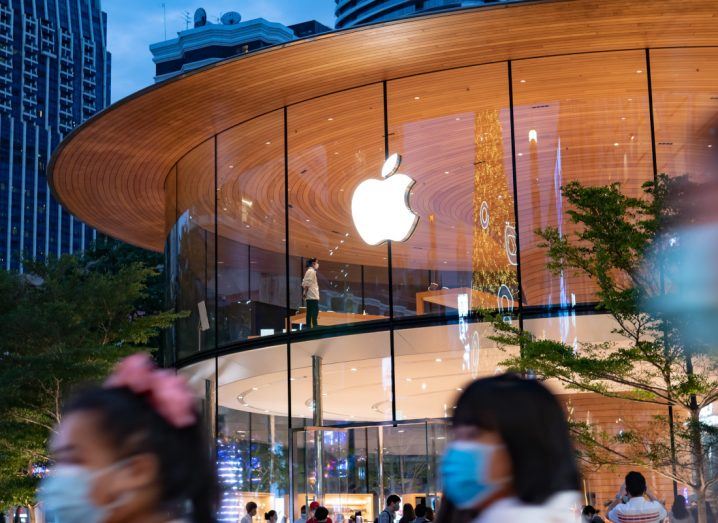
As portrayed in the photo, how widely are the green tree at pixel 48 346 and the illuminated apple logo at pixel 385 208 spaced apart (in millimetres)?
3920

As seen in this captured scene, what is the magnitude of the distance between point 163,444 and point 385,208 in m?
15.3

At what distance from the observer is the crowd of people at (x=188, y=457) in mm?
1757

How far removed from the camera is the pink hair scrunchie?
6.04ft

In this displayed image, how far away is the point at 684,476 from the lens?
11.6 m

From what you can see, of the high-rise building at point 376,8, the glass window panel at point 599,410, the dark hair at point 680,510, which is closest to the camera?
the dark hair at point 680,510

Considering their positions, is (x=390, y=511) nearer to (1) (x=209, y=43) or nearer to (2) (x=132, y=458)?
(2) (x=132, y=458)

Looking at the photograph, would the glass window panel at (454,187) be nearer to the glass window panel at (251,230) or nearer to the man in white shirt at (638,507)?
the glass window panel at (251,230)

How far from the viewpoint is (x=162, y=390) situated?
72.9 inches

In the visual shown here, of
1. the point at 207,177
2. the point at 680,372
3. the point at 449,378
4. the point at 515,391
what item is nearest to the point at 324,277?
the point at 449,378

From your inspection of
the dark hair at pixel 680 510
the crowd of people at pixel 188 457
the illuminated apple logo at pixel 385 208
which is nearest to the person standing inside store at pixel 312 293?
the illuminated apple logo at pixel 385 208

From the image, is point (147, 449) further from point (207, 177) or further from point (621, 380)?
point (207, 177)

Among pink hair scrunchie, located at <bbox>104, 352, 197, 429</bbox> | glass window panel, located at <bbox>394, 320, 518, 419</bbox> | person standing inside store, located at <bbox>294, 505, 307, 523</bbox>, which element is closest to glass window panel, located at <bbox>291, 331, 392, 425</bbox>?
glass window panel, located at <bbox>394, 320, 518, 419</bbox>

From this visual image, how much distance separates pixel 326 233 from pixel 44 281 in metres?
5.46

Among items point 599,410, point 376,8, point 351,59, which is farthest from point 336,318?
point 376,8
